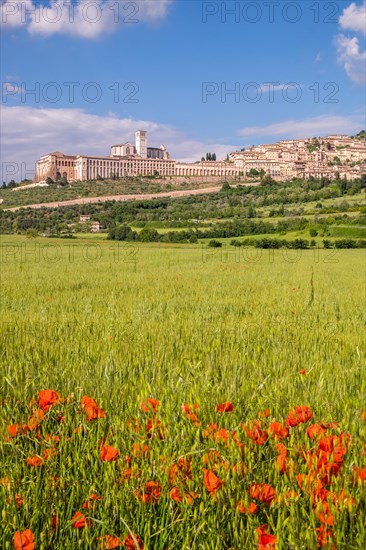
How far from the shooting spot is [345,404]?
2.89 m

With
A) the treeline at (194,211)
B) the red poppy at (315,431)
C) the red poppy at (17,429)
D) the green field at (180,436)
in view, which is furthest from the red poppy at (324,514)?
the treeline at (194,211)

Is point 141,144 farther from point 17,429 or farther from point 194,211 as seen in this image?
point 17,429

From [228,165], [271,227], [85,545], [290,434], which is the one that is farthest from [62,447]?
[228,165]

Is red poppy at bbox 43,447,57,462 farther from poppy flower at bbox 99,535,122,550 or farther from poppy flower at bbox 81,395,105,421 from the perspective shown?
poppy flower at bbox 99,535,122,550

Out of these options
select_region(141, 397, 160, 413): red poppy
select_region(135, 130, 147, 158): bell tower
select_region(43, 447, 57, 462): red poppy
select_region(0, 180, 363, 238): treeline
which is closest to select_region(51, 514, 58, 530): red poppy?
select_region(43, 447, 57, 462): red poppy

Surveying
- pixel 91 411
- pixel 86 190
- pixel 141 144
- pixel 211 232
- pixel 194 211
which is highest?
pixel 141 144

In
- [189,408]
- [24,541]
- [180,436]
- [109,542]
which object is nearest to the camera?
[24,541]

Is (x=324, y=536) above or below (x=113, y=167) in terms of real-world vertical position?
below

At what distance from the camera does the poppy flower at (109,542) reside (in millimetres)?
1435

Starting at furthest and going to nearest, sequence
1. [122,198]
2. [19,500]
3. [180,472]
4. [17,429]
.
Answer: [122,198], [17,429], [180,472], [19,500]

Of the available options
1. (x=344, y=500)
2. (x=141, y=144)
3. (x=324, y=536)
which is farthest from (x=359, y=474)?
(x=141, y=144)

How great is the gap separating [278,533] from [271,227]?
2139 inches

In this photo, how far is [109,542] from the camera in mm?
1472

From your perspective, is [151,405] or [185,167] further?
[185,167]
